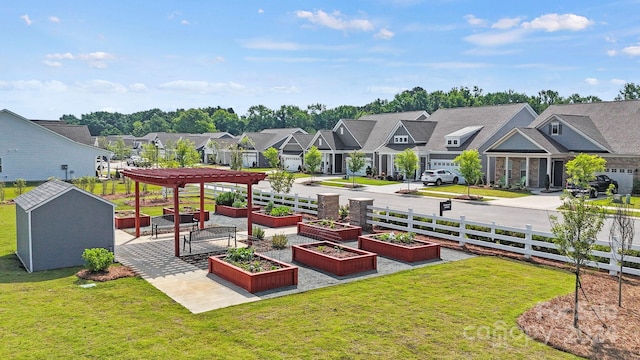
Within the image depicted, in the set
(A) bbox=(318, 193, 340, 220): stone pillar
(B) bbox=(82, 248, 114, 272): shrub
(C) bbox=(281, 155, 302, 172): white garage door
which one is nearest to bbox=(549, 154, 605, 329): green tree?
(B) bbox=(82, 248, 114, 272): shrub

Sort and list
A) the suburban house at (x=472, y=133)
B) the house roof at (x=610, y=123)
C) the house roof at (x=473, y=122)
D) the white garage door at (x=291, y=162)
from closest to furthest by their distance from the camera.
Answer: the house roof at (x=610, y=123) → the suburban house at (x=472, y=133) → the house roof at (x=473, y=122) → the white garage door at (x=291, y=162)

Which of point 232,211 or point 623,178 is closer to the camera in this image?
point 232,211

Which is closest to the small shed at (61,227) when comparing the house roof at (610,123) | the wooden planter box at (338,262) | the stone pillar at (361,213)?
the wooden planter box at (338,262)

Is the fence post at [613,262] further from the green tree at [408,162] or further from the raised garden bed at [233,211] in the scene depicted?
the green tree at [408,162]

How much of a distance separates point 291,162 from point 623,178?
128 feet

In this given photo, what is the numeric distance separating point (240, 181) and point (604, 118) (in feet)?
118

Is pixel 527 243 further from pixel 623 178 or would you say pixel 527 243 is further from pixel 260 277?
pixel 623 178

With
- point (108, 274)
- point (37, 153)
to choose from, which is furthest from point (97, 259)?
point (37, 153)

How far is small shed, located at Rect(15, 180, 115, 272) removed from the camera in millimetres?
14367

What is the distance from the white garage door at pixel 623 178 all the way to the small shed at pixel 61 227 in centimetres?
3535

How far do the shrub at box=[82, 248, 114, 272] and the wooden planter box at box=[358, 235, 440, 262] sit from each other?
8.41 metres

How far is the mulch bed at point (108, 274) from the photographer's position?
13.5m

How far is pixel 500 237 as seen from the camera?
17000mm

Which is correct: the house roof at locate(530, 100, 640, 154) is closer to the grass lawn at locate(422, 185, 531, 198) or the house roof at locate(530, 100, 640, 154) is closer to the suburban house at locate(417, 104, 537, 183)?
Result: the suburban house at locate(417, 104, 537, 183)
